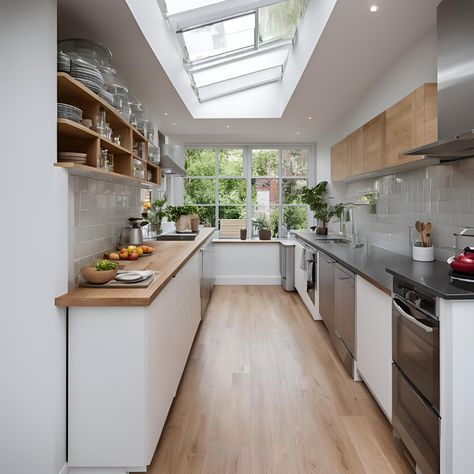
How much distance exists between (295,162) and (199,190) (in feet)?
6.08

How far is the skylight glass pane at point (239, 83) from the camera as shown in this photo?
5.27m

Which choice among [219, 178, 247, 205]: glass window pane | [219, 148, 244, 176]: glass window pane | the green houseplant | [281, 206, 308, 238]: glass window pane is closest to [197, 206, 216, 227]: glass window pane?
[219, 178, 247, 205]: glass window pane

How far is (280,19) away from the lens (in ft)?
12.8

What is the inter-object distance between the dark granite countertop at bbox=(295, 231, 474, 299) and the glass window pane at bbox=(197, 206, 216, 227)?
3.34 metres

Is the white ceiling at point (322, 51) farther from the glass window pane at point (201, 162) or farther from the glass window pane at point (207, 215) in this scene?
the glass window pane at point (207, 215)

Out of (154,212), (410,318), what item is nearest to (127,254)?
(154,212)

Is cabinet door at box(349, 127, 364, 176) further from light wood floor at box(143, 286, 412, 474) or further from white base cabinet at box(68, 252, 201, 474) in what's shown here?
white base cabinet at box(68, 252, 201, 474)

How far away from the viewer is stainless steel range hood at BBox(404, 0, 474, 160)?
2.11m

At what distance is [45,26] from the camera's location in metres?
1.82

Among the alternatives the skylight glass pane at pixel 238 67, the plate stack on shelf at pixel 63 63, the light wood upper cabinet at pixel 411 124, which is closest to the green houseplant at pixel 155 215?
the skylight glass pane at pixel 238 67

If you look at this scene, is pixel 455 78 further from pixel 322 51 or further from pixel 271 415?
pixel 271 415

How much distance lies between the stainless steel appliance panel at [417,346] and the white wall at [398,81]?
1875 millimetres

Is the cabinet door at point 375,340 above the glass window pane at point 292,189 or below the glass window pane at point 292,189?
below

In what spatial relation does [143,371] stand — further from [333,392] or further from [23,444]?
[333,392]
